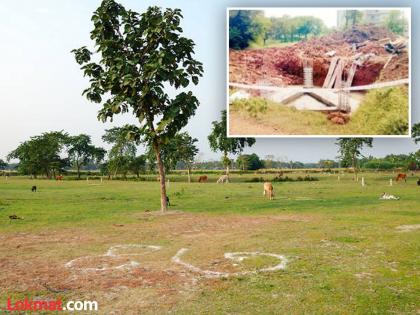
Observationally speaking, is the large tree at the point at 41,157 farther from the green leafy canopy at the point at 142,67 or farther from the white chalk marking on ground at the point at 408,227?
the white chalk marking on ground at the point at 408,227

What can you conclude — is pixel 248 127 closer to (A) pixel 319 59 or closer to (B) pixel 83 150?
(A) pixel 319 59

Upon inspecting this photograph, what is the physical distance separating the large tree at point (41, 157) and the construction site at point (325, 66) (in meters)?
80.4

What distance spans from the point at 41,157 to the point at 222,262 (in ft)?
327

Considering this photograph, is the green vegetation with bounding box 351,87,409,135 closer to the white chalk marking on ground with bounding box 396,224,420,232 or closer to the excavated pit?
the excavated pit

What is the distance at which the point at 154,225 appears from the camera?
19.2 meters

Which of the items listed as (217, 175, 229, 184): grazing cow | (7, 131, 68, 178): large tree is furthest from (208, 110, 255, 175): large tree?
(7, 131, 68, 178): large tree

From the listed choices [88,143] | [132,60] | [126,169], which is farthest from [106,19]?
[88,143]

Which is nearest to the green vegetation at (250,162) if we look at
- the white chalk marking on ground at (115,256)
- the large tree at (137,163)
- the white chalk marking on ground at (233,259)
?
the large tree at (137,163)

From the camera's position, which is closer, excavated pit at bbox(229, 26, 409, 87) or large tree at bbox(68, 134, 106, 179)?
excavated pit at bbox(229, 26, 409, 87)

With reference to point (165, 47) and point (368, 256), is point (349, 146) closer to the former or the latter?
point (165, 47)

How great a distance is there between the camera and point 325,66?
32500 millimetres

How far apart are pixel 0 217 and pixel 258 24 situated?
2347cm

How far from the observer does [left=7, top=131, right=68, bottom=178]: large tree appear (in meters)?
100

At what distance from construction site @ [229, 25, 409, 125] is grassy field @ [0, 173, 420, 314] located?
13.1 m
